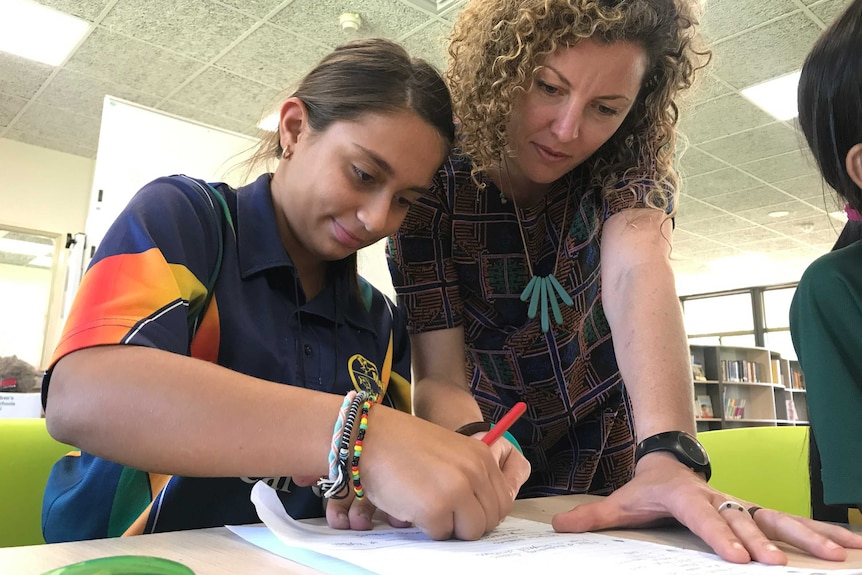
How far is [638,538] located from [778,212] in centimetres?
594

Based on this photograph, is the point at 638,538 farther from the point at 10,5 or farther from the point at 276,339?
the point at 10,5

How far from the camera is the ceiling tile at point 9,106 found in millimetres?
3797

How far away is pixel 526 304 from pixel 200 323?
18.2 inches

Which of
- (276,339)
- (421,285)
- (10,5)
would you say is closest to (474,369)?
(421,285)

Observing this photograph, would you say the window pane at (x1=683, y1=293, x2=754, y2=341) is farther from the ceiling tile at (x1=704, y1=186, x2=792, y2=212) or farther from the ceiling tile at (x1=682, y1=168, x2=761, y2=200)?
the ceiling tile at (x1=682, y1=168, x2=761, y2=200)

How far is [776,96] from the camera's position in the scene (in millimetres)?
3580

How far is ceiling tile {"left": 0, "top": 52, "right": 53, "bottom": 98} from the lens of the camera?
3398mm

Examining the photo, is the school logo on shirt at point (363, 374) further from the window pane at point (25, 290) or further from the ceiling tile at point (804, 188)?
the ceiling tile at point (804, 188)

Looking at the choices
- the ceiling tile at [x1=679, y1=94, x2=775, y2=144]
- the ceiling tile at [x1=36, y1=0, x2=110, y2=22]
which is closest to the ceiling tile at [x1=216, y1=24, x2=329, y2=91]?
the ceiling tile at [x1=36, y1=0, x2=110, y2=22]

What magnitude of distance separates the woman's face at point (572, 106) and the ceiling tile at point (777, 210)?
17.5 feet

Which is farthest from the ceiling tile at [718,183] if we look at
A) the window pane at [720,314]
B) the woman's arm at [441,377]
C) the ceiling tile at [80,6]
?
the woman's arm at [441,377]

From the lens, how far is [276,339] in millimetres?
722

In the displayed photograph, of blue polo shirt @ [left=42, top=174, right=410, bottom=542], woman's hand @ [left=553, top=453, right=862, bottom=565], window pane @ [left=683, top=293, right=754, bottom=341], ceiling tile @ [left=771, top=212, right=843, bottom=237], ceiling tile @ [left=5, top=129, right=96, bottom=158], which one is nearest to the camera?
woman's hand @ [left=553, top=453, right=862, bottom=565]

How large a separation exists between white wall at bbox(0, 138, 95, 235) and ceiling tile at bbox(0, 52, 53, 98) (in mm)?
791
